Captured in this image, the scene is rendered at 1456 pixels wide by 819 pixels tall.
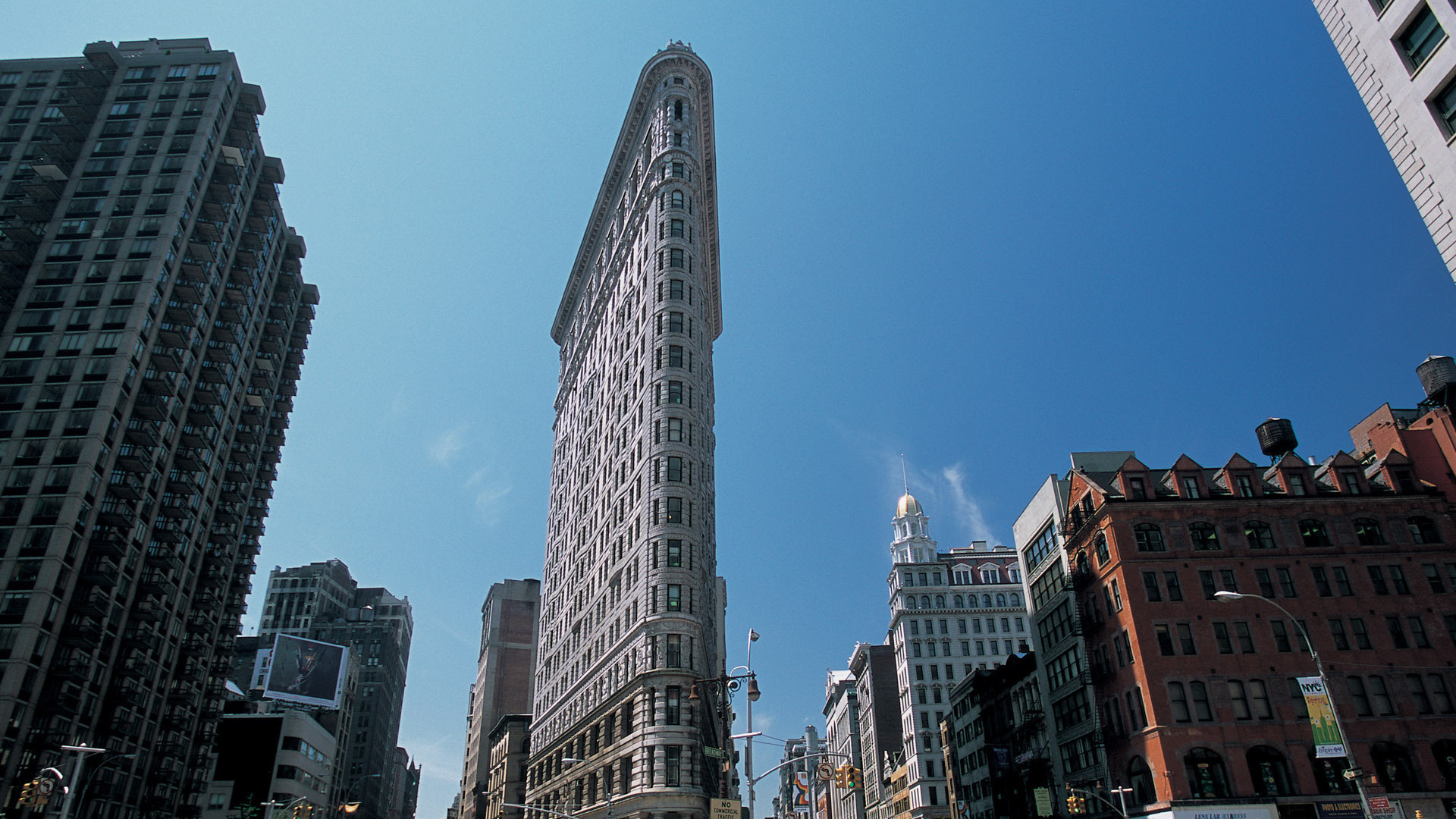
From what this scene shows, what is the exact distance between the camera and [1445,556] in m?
56.9

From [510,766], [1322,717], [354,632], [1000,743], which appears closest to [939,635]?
[1000,743]

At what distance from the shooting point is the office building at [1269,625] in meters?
50.8

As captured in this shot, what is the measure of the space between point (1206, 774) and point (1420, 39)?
41.6m

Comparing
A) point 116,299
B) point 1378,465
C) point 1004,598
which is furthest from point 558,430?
point 1378,465

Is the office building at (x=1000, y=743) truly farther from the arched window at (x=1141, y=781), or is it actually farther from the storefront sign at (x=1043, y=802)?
the arched window at (x=1141, y=781)

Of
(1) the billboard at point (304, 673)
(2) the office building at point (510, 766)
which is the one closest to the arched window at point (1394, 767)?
(2) the office building at point (510, 766)

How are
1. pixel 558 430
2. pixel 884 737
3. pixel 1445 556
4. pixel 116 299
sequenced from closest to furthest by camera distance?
pixel 1445 556, pixel 116 299, pixel 558 430, pixel 884 737

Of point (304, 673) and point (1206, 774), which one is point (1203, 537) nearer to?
point (1206, 774)

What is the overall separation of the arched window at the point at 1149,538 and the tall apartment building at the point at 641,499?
1202 inches

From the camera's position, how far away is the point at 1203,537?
58156 mm

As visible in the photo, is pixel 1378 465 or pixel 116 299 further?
pixel 116 299

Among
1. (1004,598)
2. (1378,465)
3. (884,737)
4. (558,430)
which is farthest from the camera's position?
(884,737)

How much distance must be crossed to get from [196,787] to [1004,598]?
340ft

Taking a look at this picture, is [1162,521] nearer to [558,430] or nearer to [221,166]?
[558,430]
